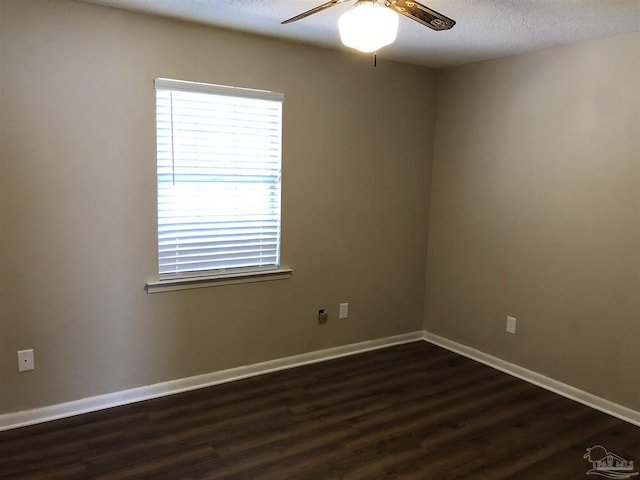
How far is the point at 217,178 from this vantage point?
10.5 ft

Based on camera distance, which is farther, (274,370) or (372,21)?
(274,370)

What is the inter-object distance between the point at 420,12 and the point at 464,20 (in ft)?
2.95

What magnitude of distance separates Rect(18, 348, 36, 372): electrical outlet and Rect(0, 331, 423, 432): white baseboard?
0.25 meters

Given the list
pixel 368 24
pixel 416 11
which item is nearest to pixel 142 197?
pixel 368 24

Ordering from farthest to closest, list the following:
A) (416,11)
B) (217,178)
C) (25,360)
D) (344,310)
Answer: (344,310), (217,178), (25,360), (416,11)

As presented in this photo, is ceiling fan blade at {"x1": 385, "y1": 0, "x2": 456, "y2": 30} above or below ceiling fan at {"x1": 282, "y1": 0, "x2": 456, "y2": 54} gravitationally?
above

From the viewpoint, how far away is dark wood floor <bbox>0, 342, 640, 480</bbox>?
95.6 inches

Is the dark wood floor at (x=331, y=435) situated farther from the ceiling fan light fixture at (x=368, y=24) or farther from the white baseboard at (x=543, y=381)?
the ceiling fan light fixture at (x=368, y=24)

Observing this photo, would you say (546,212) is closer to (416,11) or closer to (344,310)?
(344,310)

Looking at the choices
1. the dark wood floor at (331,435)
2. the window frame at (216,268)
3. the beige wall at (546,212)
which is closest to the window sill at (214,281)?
the window frame at (216,268)

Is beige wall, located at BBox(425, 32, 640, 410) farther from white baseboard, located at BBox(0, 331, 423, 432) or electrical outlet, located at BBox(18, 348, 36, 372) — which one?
electrical outlet, located at BBox(18, 348, 36, 372)

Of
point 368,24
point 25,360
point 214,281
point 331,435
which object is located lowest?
point 331,435

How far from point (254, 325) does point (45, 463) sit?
58.3 inches

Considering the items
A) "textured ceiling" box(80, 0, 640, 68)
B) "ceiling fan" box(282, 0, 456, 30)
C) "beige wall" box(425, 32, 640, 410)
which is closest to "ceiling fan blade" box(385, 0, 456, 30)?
"ceiling fan" box(282, 0, 456, 30)
